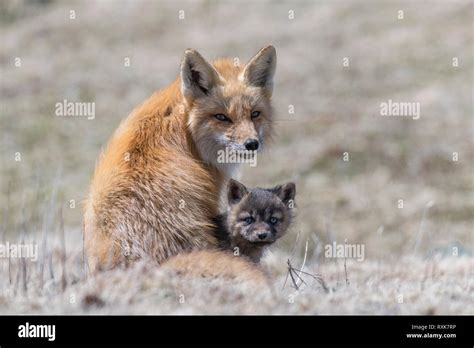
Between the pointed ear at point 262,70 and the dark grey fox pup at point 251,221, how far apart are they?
1374 millimetres

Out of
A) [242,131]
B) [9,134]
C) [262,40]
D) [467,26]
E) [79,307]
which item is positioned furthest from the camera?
[262,40]

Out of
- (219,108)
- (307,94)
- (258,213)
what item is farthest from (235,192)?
(307,94)

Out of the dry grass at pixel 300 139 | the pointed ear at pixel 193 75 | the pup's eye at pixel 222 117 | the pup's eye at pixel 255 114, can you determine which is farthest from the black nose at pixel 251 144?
the dry grass at pixel 300 139

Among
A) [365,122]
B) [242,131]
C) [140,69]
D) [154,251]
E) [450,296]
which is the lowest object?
[450,296]

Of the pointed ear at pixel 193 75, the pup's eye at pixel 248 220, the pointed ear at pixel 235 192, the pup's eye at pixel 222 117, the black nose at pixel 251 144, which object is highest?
the pointed ear at pixel 193 75

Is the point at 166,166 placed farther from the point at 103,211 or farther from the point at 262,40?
the point at 262,40

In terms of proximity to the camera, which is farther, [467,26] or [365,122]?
[467,26]

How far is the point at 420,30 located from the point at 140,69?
15320 mm

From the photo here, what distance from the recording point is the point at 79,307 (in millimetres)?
7449

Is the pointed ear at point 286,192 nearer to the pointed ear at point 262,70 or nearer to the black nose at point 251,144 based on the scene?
the black nose at point 251,144

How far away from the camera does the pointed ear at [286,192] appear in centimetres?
1027

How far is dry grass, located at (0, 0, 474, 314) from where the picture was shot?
819 centimetres

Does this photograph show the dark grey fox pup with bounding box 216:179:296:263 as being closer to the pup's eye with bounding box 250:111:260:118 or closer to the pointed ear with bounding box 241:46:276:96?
the pup's eye with bounding box 250:111:260:118

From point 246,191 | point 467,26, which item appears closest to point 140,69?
point 467,26
